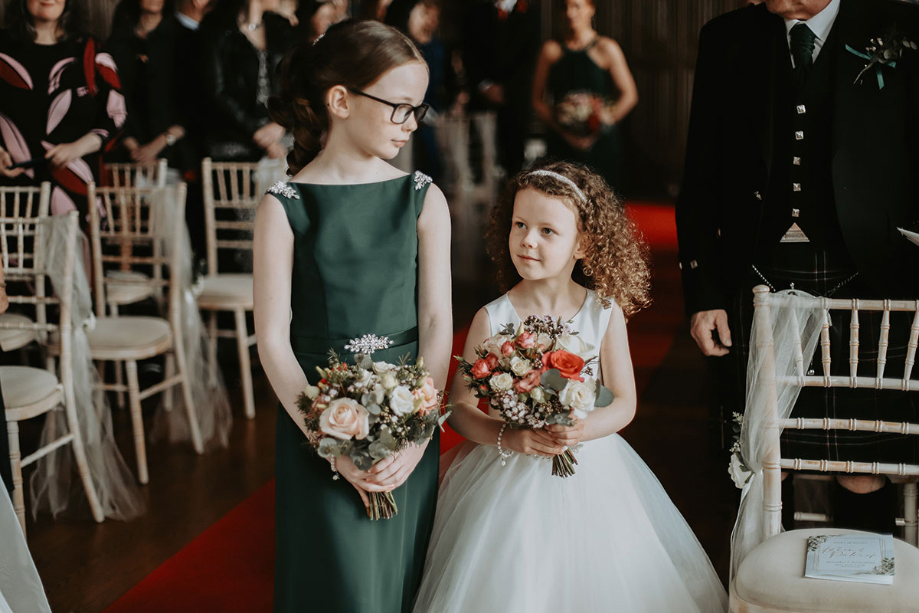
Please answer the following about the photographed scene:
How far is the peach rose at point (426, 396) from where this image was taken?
6.66 ft

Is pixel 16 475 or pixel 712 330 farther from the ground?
pixel 712 330

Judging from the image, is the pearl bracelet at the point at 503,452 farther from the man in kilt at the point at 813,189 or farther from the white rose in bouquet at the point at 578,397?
the man in kilt at the point at 813,189

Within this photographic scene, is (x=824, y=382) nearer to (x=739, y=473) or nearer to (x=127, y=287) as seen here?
(x=739, y=473)

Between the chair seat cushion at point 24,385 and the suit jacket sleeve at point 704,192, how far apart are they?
2241 millimetres

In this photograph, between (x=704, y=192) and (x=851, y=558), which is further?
(x=704, y=192)

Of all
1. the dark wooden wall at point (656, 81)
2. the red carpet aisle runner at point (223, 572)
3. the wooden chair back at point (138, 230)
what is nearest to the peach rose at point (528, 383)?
the red carpet aisle runner at point (223, 572)

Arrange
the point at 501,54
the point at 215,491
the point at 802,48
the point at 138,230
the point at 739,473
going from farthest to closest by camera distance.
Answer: the point at 501,54
the point at 138,230
the point at 215,491
the point at 802,48
the point at 739,473

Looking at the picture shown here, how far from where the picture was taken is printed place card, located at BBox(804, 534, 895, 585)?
2.06 meters

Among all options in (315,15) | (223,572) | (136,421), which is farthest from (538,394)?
(315,15)

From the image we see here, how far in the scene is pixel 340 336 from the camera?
226cm

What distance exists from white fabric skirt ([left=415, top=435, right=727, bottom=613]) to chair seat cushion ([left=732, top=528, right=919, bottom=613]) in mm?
285

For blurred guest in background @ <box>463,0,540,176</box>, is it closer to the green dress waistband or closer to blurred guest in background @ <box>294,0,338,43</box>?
blurred guest in background @ <box>294,0,338,43</box>

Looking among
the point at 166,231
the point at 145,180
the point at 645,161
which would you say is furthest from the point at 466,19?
the point at 166,231

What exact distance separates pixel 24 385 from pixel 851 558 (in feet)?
9.09
